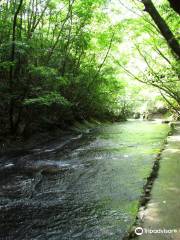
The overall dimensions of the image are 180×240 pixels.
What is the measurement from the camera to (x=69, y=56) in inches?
701

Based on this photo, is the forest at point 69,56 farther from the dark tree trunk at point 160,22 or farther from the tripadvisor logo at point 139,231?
the tripadvisor logo at point 139,231

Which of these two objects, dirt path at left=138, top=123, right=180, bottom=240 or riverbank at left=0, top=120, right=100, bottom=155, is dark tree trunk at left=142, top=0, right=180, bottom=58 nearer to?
dirt path at left=138, top=123, right=180, bottom=240

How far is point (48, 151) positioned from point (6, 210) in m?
6.11

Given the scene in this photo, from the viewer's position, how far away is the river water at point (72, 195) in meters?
3.93

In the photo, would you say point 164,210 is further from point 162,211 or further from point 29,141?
point 29,141

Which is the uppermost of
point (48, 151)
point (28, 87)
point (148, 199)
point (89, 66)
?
point (89, 66)

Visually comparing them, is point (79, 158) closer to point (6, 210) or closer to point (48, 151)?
point (48, 151)

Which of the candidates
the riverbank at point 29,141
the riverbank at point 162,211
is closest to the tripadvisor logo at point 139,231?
the riverbank at point 162,211

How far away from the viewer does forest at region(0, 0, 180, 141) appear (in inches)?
457

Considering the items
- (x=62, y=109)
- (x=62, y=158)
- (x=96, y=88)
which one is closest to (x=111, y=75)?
(x=96, y=88)

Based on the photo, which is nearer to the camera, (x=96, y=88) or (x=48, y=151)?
(x=48, y=151)

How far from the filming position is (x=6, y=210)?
189 inches

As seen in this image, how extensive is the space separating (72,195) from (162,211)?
1.91 meters

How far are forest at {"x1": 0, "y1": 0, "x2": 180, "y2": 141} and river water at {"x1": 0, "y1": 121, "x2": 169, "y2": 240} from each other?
2.65 metres
